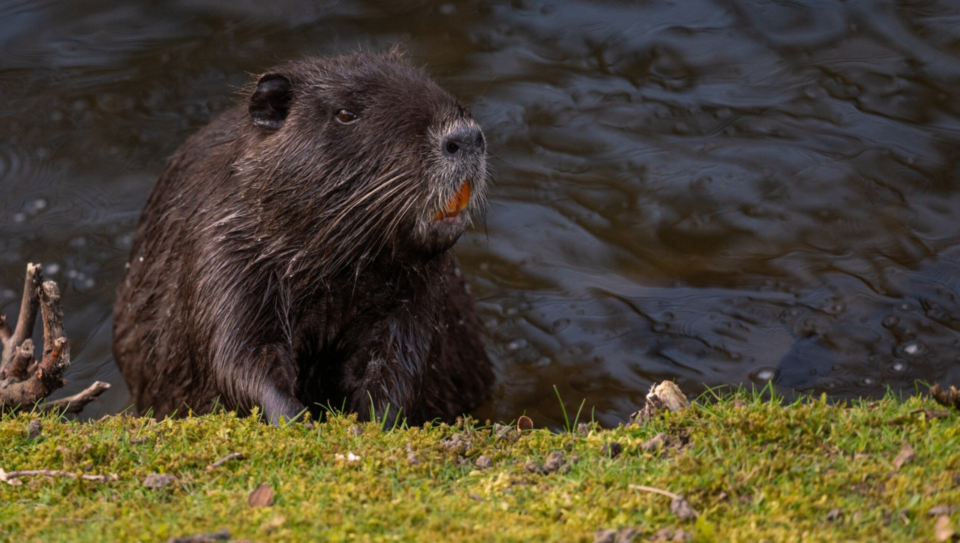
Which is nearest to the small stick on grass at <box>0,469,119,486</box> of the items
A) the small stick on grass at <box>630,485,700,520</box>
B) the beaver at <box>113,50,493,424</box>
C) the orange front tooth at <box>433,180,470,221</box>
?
the beaver at <box>113,50,493,424</box>

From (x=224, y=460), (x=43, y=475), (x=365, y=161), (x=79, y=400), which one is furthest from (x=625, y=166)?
(x=43, y=475)

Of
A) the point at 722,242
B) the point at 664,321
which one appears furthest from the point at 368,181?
the point at 722,242

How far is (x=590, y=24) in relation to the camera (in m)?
8.62

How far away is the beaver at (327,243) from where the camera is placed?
4.00m

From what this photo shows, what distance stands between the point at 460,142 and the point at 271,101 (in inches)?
36.8

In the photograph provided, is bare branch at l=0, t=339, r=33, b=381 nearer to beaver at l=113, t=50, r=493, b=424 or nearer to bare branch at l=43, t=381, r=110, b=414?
bare branch at l=43, t=381, r=110, b=414

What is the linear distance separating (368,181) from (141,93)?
195 inches

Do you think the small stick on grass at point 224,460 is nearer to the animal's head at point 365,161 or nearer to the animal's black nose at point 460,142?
the animal's head at point 365,161

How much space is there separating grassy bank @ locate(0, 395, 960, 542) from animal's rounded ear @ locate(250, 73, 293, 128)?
4.55 ft

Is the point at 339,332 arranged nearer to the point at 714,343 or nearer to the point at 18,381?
the point at 18,381

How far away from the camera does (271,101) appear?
4328 mm

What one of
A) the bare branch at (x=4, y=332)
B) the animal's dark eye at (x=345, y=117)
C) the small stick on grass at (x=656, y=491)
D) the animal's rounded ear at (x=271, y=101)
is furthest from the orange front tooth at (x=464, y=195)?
the bare branch at (x=4, y=332)

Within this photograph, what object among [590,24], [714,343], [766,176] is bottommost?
[714,343]

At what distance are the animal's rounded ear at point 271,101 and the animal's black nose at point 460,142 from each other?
0.82 m
